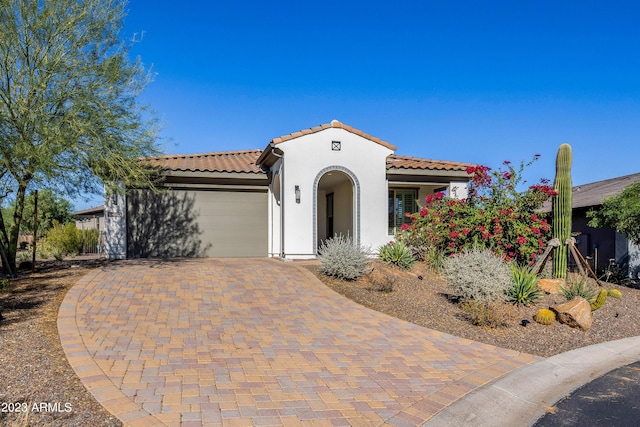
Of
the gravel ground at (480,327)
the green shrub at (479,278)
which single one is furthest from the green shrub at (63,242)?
the green shrub at (479,278)

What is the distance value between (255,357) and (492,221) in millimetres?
9104

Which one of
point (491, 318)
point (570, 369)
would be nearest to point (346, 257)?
point (491, 318)

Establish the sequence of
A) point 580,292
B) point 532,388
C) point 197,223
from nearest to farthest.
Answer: point 532,388, point 580,292, point 197,223

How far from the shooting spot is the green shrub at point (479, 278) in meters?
8.53

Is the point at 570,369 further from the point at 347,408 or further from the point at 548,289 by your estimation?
the point at 548,289

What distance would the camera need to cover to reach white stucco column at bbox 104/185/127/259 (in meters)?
14.6

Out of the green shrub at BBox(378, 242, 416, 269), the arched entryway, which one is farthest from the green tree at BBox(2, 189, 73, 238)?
the green shrub at BBox(378, 242, 416, 269)

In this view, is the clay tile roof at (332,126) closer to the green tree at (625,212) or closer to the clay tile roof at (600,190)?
the green tree at (625,212)

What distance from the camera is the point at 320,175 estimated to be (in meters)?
14.6

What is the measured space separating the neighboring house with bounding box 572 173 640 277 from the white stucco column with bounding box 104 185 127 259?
16126mm

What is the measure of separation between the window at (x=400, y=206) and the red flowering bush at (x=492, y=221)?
3095 millimetres

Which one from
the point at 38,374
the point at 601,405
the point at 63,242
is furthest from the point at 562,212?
the point at 63,242

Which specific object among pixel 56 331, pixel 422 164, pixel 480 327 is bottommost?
pixel 480 327

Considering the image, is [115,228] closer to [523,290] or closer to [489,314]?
[489,314]
